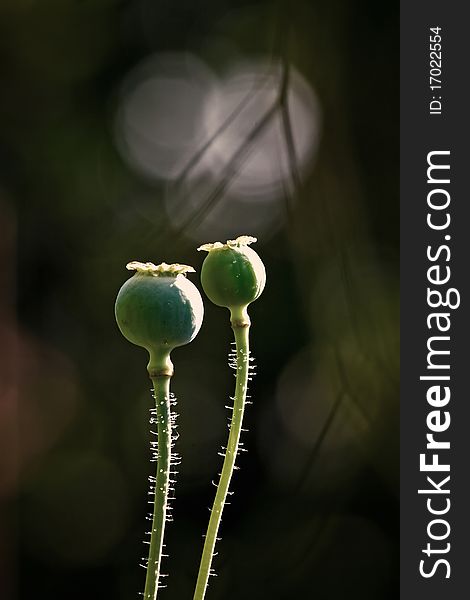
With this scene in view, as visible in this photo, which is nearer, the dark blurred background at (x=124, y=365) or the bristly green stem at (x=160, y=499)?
the bristly green stem at (x=160, y=499)

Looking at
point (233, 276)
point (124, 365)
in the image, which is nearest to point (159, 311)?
point (233, 276)

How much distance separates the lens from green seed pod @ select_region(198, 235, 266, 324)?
35cm

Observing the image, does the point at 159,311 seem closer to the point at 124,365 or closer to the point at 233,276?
the point at 233,276

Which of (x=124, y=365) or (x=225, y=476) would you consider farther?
(x=124, y=365)

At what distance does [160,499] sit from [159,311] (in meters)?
0.07

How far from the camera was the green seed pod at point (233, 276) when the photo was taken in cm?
35

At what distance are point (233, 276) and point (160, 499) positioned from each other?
0.10m

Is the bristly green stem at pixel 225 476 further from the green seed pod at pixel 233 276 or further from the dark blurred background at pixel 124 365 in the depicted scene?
the dark blurred background at pixel 124 365

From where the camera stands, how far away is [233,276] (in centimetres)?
35

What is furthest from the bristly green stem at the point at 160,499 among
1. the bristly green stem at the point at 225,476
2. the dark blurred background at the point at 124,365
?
the dark blurred background at the point at 124,365

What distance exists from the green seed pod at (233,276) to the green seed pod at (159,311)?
0.05 feet

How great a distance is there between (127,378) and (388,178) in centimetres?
65

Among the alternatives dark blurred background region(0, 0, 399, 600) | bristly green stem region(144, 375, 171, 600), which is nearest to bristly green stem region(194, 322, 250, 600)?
bristly green stem region(144, 375, 171, 600)

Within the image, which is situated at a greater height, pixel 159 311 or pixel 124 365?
pixel 124 365
